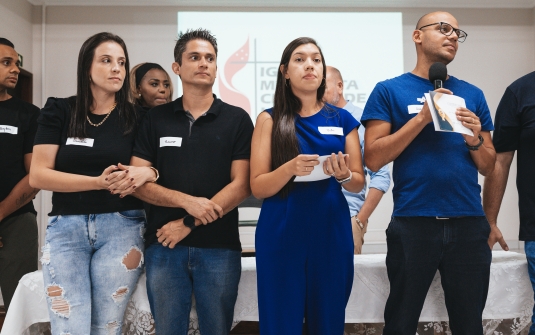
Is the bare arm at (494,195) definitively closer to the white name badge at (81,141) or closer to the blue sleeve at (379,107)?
the blue sleeve at (379,107)

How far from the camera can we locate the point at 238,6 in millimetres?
6883

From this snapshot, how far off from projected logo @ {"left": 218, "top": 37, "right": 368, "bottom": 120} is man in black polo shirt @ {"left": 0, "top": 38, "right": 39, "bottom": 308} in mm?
3384

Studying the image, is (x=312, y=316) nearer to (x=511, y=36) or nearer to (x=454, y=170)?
(x=454, y=170)

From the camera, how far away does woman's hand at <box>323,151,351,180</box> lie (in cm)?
201

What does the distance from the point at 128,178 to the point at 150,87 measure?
136 centimetres

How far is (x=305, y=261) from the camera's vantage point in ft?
7.07

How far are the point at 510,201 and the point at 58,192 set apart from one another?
20.8 feet

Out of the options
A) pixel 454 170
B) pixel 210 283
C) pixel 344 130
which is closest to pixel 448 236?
pixel 454 170

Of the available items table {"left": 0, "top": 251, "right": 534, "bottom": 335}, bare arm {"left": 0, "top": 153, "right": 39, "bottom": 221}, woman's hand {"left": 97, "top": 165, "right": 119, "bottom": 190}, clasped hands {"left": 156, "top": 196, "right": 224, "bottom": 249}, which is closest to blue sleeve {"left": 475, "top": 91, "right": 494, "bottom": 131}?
table {"left": 0, "top": 251, "right": 534, "bottom": 335}

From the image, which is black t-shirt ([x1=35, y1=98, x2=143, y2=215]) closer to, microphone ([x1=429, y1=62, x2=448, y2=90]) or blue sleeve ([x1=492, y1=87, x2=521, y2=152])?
microphone ([x1=429, y1=62, x2=448, y2=90])

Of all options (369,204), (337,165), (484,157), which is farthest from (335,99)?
(337,165)

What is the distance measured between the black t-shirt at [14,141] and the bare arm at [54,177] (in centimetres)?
105

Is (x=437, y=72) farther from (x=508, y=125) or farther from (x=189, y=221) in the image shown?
(x=189, y=221)

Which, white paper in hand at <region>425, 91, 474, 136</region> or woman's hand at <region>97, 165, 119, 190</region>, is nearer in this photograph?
white paper in hand at <region>425, 91, 474, 136</region>
